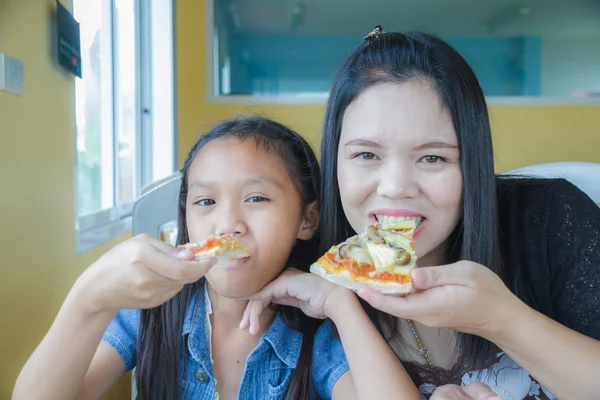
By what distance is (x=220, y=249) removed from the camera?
1.03m

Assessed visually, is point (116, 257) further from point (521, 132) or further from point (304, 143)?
point (521, 132)

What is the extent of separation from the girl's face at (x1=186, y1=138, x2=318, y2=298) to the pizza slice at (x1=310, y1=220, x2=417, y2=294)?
6.0 inches

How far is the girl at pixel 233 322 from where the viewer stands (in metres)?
1.02

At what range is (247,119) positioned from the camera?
1493mm

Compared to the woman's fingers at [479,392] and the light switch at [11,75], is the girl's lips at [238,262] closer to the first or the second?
the woman's fingers at [479,392]

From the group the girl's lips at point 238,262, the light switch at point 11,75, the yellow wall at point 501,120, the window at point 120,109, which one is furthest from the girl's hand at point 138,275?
the yellow wall at point 501,120

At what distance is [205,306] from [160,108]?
97.4 inches

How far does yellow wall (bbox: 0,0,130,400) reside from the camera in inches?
52.8

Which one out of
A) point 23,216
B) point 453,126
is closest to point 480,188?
point 453,126

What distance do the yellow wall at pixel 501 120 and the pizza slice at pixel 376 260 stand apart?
2582mm

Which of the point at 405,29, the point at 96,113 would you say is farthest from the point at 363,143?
the point at 405,29

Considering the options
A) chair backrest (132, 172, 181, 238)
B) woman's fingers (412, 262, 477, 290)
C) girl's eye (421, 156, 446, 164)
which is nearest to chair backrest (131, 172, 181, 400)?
chair backrest (132, 172, 181, 238)

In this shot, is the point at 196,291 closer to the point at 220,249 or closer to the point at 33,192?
the point at 220,249

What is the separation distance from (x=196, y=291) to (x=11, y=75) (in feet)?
2.40
